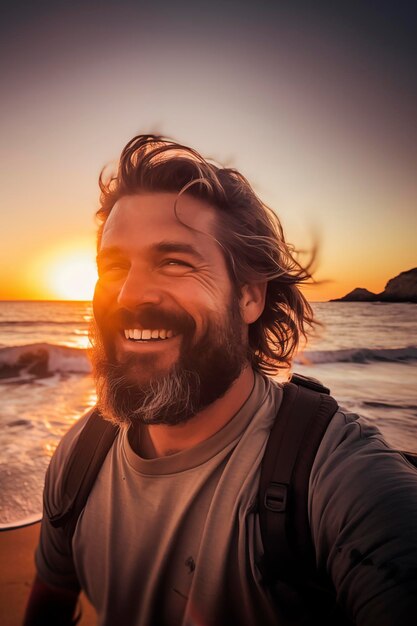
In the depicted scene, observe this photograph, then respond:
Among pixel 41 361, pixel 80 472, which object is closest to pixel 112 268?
pixel 80 472

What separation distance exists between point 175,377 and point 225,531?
0.74 m

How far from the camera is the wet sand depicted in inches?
108

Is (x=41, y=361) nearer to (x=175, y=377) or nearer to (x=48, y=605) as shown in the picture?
(x=48, y=605)

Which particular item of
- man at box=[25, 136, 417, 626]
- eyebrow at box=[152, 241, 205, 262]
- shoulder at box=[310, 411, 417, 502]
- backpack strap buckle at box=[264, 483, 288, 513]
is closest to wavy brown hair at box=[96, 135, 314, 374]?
man at box=[25, 136, 417, 626]

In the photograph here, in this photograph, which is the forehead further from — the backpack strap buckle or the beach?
the beach

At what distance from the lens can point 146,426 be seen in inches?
79.4

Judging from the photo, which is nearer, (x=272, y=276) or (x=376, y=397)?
(x=272, y=276)

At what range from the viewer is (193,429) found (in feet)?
5.98

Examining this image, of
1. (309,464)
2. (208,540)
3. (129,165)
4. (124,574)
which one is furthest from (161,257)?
(124,574)

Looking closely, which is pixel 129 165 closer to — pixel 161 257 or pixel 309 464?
pixel 161 257

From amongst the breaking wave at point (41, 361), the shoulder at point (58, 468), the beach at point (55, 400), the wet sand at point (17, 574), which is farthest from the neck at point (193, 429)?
the breaking wave at point (41, 361)

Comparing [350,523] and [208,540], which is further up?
[350,523]

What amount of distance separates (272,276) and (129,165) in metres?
1.22

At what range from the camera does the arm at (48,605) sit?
74.4 inches
